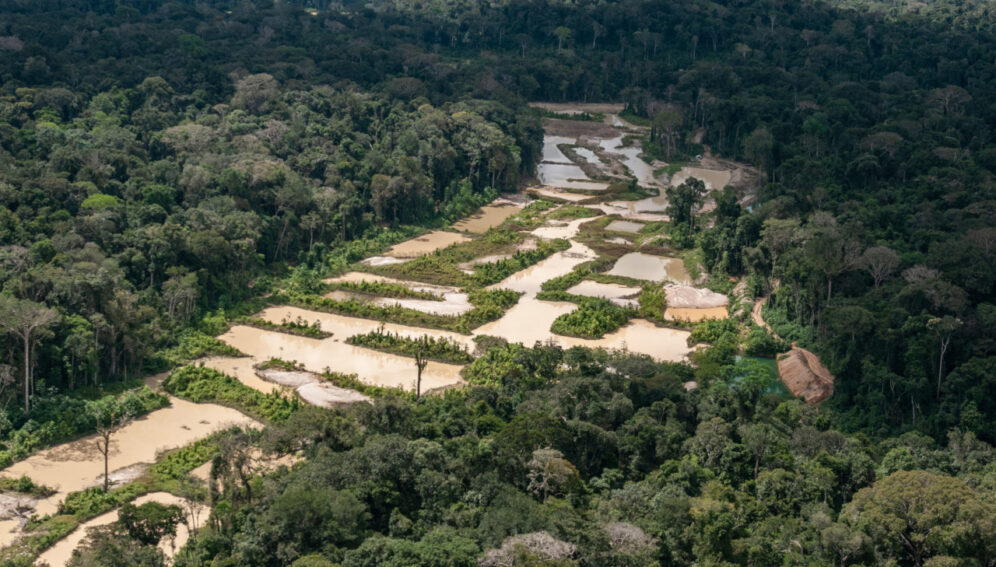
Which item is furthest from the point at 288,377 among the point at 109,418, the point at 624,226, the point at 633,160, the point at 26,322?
the point at 633,160

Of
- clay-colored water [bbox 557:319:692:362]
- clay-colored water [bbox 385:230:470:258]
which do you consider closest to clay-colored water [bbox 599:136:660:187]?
clay-colored water [bbox 385:230:470:258]

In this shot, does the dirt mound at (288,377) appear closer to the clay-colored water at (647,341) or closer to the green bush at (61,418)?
the green bush at (61,418)

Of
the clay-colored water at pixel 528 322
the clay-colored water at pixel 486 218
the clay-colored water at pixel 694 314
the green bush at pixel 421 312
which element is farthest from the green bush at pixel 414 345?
the clay-colored water at pixel 486 218

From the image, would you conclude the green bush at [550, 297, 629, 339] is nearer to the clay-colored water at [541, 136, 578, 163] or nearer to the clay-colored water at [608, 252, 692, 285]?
the clay-colored water at [608, 252, 692, 285]

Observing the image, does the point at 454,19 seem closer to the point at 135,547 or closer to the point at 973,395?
the point at 973,395

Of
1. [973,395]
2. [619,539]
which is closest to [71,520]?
[619,539]

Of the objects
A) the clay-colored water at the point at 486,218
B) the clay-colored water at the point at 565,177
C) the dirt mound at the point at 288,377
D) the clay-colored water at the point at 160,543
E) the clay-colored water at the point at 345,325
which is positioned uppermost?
the clay-colored water at the point at 565,177
